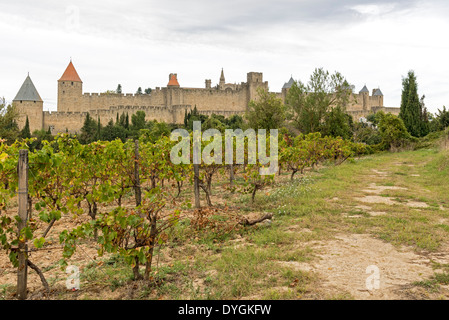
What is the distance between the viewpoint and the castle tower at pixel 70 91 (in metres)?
43.4

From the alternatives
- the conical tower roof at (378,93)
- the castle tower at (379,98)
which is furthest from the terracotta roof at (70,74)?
the conical tower roof at (378,93)

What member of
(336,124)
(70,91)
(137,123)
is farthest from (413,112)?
(70,91)

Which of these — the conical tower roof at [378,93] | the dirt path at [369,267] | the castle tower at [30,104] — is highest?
the conical tower roof at [378,93]

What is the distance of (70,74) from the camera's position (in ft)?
145

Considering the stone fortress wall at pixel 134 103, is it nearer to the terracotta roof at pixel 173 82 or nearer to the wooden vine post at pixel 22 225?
the terracotta roof at pixel 173 82

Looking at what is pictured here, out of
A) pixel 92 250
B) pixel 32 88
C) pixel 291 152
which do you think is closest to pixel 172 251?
pixel 92 250

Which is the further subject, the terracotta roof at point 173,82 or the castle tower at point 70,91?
the terracotta roof at point 173,82

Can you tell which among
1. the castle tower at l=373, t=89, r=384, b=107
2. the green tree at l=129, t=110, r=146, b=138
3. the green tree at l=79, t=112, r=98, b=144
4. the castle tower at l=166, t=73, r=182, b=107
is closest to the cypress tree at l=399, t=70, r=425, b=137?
the green tree at l=129, t=110, r=146, b=138

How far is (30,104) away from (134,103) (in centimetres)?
1141

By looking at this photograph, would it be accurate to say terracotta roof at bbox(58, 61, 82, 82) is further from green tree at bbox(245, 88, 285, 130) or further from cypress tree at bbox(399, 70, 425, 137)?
cypress tree at bbox(399, 70, 425, 137)

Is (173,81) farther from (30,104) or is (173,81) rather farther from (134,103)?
(30,104)

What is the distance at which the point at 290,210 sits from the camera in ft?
21.7
